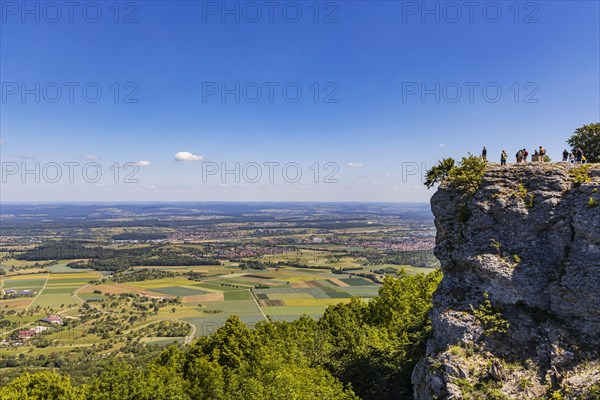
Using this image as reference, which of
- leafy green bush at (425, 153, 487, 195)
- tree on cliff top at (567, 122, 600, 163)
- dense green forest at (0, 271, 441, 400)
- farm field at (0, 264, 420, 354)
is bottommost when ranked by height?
farm field at (0, 264, 420, 354)

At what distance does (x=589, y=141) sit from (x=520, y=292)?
1462 centimetres

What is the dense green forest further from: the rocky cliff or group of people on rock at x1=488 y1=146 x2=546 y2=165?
group of people on rock at x1=488 y1=146 x2=546 y2=165

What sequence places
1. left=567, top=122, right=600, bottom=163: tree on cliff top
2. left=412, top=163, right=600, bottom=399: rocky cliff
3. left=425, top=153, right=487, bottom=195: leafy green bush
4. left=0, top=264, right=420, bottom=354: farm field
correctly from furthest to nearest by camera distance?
left=0, top=264, right=420, bottom=354: farm field < left=567, top=122, right=600, bottom=163: tree on cliff top < left=425, top=153, right=487, bottom=195: leafy green bush < left=412, top=163, right=600, bottom=399: rocky cliff

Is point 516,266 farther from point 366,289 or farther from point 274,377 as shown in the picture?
point 366,289

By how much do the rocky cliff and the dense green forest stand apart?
5.83m

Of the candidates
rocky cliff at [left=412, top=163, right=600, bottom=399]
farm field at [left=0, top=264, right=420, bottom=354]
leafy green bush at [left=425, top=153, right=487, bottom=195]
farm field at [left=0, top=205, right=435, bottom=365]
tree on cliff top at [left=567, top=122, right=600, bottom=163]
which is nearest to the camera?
rocky cliff at [left=412, top=163, right=600, bottom=399]

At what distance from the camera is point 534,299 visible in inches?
698

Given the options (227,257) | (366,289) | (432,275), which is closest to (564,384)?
(432,275)

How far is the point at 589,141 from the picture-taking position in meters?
25.3

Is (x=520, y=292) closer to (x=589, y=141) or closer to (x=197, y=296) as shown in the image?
(x=589, y=141)

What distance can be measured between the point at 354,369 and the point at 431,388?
365 inches

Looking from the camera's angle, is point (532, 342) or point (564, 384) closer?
point (564, 384)

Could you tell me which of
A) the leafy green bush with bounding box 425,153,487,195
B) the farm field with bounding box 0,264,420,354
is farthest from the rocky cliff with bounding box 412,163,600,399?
the farm field with bounding box 0,264,420,354

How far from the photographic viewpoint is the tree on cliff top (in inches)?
978
